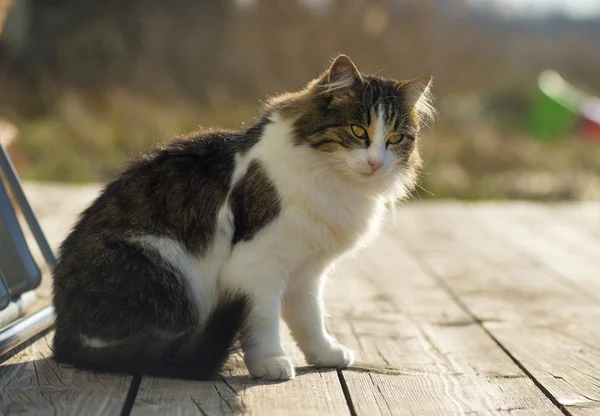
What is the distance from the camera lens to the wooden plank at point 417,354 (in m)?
2.20

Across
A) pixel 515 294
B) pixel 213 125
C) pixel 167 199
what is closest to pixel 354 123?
pixel 167 199

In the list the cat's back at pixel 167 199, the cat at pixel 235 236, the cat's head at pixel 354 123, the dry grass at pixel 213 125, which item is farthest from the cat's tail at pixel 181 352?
the dry grass at pixel 213 125

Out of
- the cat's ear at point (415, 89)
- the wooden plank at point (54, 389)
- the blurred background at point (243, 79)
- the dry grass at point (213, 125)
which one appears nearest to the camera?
the wooden plank at point (54, 389)

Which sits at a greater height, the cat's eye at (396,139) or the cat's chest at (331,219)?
the cat's eye at (396,139)

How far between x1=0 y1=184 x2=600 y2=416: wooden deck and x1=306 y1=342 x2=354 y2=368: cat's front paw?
0.05 m

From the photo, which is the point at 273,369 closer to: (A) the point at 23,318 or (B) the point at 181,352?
(B) the point at 181,352

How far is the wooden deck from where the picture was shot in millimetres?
2135

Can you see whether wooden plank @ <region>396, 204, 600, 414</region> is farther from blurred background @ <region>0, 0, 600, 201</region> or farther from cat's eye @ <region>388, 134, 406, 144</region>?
blurred background @ <region>0, 0, 600, 201</region>

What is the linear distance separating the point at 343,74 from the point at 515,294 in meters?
1.72

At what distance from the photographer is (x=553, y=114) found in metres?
10.1

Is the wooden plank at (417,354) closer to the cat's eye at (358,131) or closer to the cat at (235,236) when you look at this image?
the cat at (235,236)

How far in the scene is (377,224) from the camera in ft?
8.64

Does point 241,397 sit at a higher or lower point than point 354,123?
lower

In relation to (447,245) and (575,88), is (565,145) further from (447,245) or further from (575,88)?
(447,245)
